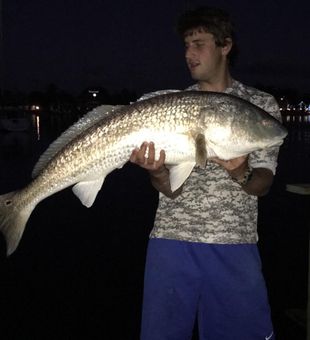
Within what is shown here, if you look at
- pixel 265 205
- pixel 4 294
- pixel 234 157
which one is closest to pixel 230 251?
pixel 234 157

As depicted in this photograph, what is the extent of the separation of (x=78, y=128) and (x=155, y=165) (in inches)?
30.5

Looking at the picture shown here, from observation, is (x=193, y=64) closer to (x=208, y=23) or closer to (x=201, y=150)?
(x=208, y=23)

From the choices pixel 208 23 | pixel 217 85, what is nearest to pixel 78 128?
pixel 217 85

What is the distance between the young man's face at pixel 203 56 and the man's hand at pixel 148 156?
2.37 ft

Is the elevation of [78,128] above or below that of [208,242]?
above

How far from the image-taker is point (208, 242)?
351 centimetres

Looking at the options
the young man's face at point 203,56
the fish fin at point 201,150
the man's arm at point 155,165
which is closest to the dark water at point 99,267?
the man's arm at point 155,165

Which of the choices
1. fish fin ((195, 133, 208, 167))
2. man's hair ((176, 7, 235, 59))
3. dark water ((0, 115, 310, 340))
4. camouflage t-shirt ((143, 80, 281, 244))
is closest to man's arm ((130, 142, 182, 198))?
camouflage t-shirt ((143, 80, 281, 244))

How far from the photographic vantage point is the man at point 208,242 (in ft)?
11.3

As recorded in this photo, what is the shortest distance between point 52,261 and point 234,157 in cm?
893

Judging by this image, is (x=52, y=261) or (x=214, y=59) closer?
(x=214, y=59)

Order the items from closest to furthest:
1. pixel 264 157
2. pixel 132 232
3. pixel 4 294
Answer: pixel 264 157 < pixel 4 294 < pixel 132 232

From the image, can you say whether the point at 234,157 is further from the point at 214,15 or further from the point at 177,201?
the point at 214,15

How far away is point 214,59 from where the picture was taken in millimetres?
3602
